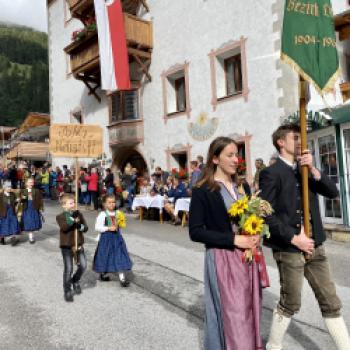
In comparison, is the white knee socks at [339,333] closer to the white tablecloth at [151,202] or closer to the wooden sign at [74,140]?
the wooden sign at [74,140]

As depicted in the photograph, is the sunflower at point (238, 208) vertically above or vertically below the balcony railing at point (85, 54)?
below

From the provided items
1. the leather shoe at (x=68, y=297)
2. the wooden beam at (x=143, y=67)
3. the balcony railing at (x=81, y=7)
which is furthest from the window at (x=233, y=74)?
the leather shoe at (x=68, y=297)

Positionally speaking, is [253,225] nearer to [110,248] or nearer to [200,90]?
[110,248]

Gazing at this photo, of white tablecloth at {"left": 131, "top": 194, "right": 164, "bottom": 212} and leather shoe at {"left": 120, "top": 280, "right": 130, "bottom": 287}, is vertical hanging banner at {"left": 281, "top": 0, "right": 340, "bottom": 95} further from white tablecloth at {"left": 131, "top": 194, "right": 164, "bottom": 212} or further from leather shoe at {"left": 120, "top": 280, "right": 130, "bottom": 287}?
white tablecloth at {"left": 131, "top": 194, "right": 164, "bottom": 212}

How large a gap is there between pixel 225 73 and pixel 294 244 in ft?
42.0

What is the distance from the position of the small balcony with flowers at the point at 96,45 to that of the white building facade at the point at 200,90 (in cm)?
21

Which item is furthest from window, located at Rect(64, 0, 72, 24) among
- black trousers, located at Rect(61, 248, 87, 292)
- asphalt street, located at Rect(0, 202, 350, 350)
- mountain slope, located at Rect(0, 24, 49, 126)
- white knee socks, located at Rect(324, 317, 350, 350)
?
mountain slope, located at Rect(0, 24, 49, 126)

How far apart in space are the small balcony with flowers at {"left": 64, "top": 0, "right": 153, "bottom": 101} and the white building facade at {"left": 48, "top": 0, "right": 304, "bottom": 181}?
215 millimetres

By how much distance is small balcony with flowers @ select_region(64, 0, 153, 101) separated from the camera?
17234 millimetres

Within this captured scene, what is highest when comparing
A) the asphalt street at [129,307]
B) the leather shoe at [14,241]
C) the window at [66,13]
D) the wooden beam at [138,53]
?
the window at [66,13]

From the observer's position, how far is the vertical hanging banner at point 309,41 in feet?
11.5

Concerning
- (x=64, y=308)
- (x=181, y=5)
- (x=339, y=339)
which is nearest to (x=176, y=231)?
(x=64, y=308)

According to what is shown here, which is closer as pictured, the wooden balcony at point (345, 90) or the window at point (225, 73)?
the wooden balcony at point (345, 90)

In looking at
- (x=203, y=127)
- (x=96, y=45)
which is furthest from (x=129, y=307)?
(x=96, y=45)
